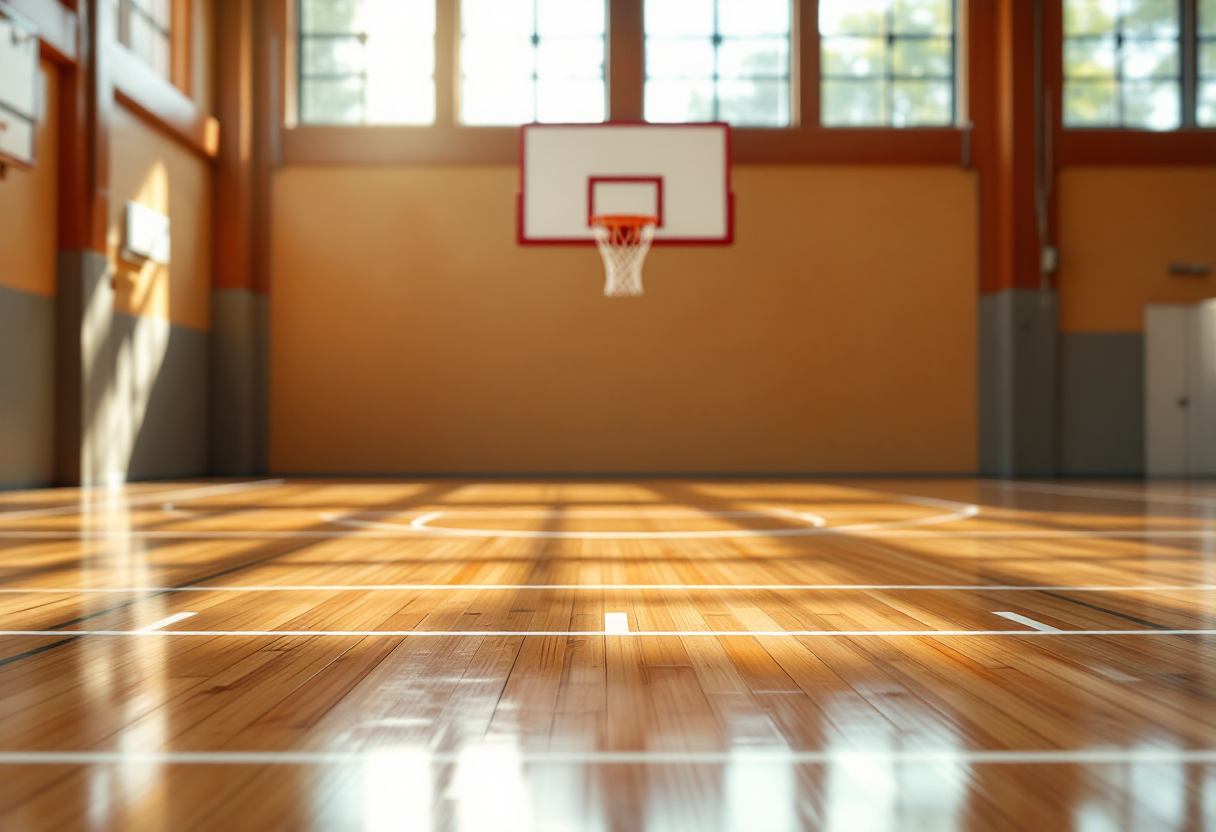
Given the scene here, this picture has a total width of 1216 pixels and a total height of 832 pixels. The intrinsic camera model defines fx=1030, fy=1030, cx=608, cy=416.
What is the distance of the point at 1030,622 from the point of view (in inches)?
132

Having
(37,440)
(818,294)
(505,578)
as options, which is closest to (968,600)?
(505,578)

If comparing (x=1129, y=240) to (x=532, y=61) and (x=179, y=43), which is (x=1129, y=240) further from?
(x=179, y=43)

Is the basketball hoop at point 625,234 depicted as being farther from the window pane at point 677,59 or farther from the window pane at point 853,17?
the window pane at point 853,17

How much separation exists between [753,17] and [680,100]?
157 centimetres

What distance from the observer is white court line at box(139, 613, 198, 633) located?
3.19 meters

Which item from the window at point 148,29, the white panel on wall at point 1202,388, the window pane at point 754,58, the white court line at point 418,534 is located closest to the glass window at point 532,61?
the window pane at point 754,58

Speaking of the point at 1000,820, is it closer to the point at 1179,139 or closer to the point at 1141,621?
the point at 1141,621

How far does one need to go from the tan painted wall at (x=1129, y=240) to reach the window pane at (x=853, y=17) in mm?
3398

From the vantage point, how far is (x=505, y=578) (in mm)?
4414

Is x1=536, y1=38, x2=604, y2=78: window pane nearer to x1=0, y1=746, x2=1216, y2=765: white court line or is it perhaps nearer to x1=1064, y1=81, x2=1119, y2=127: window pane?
x1=1064, y1=81, x2=1119, y2=127: window pane

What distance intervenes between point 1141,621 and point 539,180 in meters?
8.40

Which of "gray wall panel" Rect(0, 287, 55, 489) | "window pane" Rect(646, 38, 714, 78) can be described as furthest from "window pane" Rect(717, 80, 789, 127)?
"gray wall panel" Rect(0, 287, 55, 489)

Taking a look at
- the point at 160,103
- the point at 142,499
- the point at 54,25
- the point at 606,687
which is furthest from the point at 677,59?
the point at 606,687

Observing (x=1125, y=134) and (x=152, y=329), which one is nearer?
(x=152, y=329)
